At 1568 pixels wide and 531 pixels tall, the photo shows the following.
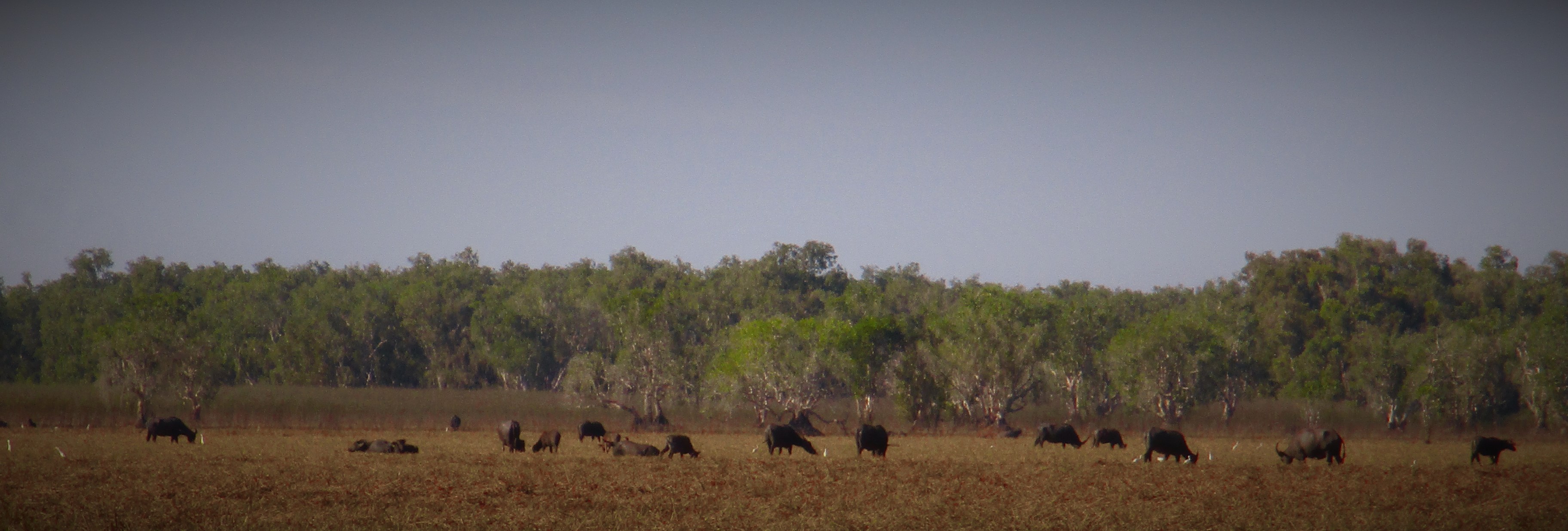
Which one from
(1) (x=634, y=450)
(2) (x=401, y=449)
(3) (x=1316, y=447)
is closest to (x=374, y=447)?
(2) (x=401, y=449)

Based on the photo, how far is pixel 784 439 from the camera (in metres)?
29.5

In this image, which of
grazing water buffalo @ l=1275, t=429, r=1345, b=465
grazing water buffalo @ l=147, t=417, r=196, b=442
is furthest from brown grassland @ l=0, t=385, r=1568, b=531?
grazing water buffalo @ l=147, t=417, r=196, b=442

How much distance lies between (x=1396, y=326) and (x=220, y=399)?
78.6 metres

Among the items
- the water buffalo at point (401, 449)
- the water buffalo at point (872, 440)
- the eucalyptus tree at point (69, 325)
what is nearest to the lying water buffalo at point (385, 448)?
the water buffalo at point (401, 449)

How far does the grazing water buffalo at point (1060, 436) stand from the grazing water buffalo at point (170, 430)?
2801 centimetres

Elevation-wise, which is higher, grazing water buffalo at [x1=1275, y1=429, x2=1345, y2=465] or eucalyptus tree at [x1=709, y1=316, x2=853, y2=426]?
eucalyptus tree at [x1=709, y1=316, x2=853, y2=426]

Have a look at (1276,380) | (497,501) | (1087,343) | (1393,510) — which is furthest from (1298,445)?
(1276,380)

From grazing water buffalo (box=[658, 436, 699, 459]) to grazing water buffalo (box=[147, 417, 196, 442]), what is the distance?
53.2 ft

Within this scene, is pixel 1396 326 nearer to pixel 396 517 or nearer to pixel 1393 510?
pixel 1393 510

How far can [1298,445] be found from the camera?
26.4 m

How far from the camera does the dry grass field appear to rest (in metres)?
15.4

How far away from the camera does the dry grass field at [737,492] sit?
15414mm

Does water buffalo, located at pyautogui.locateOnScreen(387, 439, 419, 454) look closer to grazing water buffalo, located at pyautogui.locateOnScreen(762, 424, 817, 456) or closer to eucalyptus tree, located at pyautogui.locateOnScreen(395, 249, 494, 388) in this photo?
grazing water buffalo, located at pyautogui.locateOnScreen(762, 424, 817, 456)

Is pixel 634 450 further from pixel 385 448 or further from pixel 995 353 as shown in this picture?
pixel 995 353
